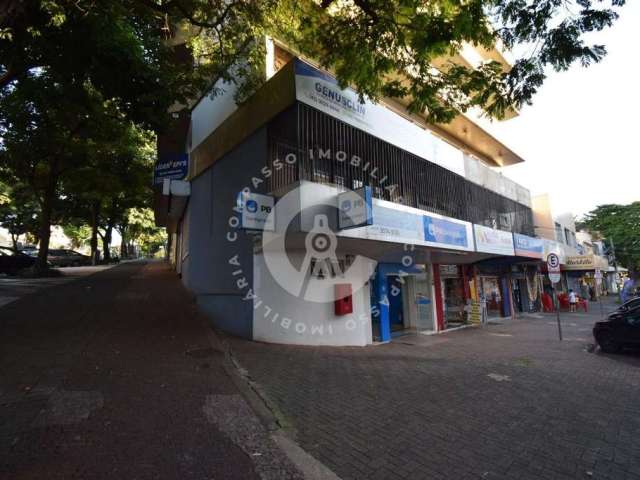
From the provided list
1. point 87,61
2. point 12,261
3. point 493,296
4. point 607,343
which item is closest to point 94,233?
point 12,261

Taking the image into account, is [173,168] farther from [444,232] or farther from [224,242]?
[444,232]

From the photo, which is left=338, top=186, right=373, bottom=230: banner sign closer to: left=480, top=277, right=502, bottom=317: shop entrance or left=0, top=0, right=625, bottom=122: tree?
left=0, top=0, right=625, bottom=122: tree

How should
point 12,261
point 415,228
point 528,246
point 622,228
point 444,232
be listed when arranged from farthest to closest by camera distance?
point 622,228 → point 528,246 → point 12,261 → point 444,232 → point 415,228

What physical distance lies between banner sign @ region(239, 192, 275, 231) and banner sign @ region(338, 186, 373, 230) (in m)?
1.68

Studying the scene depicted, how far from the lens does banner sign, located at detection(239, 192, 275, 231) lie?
728 cm

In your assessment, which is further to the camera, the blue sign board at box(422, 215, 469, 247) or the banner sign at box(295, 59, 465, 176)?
the blue sign board at box(422, 215, 469, 247)

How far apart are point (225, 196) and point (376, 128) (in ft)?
16.8

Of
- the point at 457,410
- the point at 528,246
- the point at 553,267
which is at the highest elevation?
the point at 528,246

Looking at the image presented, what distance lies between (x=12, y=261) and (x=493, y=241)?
2367 centimetres

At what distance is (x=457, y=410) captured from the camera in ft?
15.6

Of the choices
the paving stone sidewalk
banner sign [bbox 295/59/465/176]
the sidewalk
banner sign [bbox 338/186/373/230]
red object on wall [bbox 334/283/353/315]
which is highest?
banner sign [bbox 295/59/465/176]

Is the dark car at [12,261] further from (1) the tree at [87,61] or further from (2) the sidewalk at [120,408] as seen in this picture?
(2) the sidewalk at [120,408]

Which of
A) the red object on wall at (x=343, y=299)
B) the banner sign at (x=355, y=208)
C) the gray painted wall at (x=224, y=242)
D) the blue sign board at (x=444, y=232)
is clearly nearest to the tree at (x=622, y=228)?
the blue sign board at (x=444, y=232)

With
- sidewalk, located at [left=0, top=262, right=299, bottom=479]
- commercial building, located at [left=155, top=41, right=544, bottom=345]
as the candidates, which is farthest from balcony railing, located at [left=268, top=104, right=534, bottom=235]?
sidewalk, located at [left=0, top=262, right=299, bottom=479]
